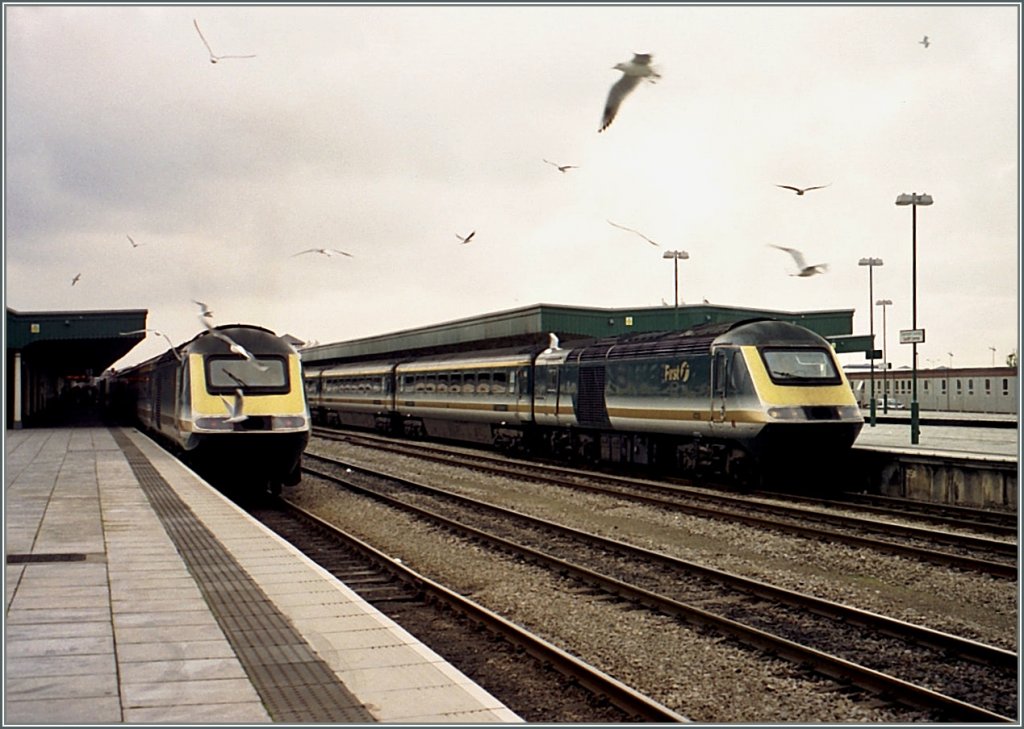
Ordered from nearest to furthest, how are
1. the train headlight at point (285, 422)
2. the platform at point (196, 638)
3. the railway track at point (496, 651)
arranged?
the platform at point (196, 638) → the railway track at point (496, 651) → the train headlight at point (285, 422)

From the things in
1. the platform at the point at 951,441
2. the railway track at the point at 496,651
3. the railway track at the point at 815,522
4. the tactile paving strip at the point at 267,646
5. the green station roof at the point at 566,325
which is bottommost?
the railway track at the point at 496,651

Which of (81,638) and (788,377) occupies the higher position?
(788,377)

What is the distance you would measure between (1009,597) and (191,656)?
861 centimetres

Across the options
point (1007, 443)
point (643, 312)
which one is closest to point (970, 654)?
point (1007, 443)

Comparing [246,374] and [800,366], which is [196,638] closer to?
[246,374]

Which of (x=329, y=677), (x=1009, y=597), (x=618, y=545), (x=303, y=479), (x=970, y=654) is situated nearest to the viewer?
(x=329, y=677)

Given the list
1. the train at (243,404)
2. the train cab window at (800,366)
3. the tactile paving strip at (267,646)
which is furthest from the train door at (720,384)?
the tactile paving strip at (267,646)

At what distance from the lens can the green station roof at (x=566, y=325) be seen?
41781mm

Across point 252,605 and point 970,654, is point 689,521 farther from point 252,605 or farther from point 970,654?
point 252,605

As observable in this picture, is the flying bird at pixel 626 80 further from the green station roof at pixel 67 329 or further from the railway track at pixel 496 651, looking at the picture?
the green station roof at pixel 67 329

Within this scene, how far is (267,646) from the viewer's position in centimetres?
730

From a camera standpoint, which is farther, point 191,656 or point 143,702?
point 191,656

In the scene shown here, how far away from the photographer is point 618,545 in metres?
12.9

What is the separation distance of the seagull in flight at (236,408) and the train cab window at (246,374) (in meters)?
0.18
